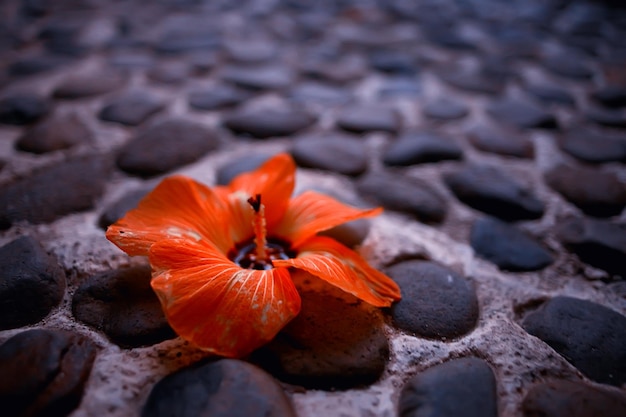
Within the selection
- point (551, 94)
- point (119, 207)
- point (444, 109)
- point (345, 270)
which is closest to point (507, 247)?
point (345, 270)

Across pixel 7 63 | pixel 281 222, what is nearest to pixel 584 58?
pixel 281 222

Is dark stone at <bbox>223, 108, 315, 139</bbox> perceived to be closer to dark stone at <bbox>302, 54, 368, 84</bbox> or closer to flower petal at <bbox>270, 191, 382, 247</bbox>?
dark stone at <bbox>302, 54, 368, 84</bbox>

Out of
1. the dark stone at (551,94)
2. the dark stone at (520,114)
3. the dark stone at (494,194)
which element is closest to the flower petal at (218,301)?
the dark stone at (494,194)

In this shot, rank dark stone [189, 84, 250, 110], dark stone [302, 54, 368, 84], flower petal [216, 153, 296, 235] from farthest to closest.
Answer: dark stone [302, 54, 368, 84] < dark stone [189, 84, 250, 110] < flower petal [216, 153, 296, 235]

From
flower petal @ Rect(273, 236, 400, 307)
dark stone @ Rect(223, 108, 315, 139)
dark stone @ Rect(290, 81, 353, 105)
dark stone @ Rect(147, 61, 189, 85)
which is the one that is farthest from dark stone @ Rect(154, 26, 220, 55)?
flower petal @ Rect(273, 236, 400, 307)

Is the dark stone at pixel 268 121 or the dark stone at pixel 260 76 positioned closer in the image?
the dark stone at pixel 268 121

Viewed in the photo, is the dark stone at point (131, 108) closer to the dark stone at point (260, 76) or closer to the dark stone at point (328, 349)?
the dark stone at point (260, 76)
